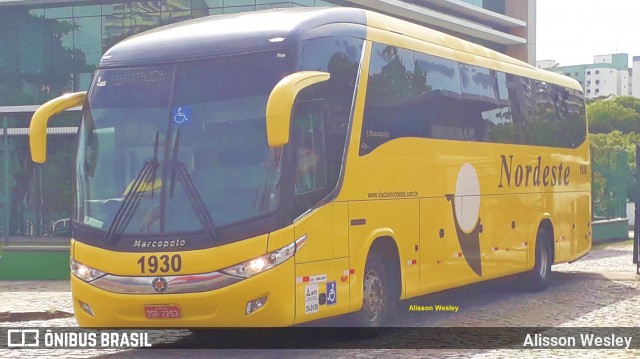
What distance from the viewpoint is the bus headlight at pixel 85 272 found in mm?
11133

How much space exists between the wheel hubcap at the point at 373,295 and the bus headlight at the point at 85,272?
3.05m

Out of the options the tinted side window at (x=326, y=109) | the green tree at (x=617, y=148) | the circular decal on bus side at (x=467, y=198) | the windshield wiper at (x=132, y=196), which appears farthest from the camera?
the green tree at (x=617, y=148)

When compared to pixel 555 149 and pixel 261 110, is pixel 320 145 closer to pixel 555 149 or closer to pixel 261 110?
pixel 261 110

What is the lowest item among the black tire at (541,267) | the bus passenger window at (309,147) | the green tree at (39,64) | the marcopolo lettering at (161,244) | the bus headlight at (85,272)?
the black tire at (541,267)

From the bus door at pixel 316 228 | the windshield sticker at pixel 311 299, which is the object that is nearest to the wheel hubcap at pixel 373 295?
the bus door at pixel 316 228

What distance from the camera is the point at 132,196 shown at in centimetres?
1111

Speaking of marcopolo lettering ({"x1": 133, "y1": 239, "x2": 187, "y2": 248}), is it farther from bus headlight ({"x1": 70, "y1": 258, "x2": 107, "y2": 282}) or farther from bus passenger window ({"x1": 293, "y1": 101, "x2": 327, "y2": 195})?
bus passenger window ({"x1": 293, "y1": 101, "x2": 327, "y2": 195})

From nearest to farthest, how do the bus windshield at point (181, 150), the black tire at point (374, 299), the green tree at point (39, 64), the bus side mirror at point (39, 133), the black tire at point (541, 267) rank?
the bus windshield at point (181, 150) → the bus side mirror at point (39, 133) → the black tire at point (374, 299) → the black tire at point (541, 267) → the green tree at point (39, 64)

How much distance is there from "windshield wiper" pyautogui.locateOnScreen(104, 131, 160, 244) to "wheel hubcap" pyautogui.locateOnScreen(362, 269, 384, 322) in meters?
2.91

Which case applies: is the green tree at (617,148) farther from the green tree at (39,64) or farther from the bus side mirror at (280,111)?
the bus side mirror at (280,111)

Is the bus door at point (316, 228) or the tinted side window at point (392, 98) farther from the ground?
the tinted side window at point (392, 98)

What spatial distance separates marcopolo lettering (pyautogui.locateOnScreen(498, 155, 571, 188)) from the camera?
17.6 meters

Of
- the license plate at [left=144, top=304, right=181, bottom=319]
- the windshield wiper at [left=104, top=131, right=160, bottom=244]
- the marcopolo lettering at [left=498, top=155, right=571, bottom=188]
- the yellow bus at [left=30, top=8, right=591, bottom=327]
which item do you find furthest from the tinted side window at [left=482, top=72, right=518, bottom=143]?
the license plate at [left=144, top=304, right=181, bottom=319]

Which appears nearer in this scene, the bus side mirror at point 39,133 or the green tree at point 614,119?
the bus side mirror at point 39,133
